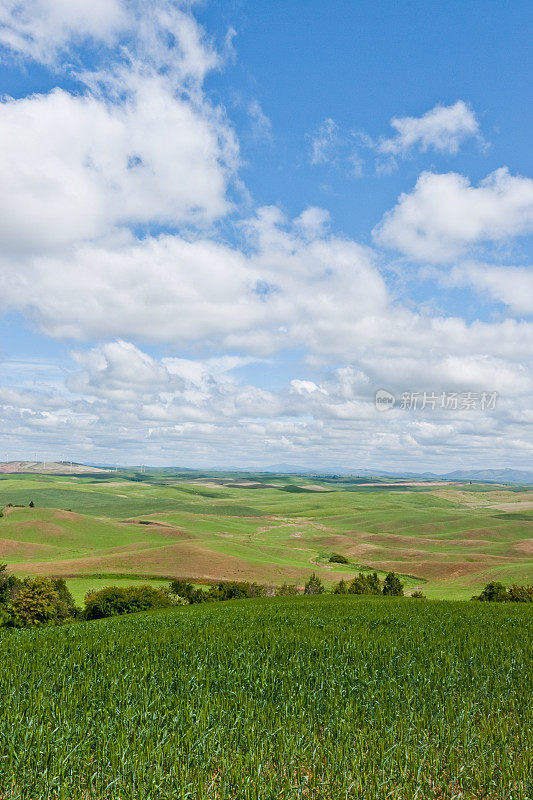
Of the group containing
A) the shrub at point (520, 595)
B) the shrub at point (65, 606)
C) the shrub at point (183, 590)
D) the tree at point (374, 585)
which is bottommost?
the shrub at point (183, 590)

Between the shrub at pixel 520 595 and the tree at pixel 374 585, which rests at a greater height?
the shrub at pixel 520 595

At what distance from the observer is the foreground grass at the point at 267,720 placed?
295 inches

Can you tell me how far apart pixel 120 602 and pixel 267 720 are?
5013 cm

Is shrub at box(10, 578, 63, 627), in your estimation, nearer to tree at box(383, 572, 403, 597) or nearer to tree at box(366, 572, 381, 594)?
tree at box(366, 572, 381, 594)

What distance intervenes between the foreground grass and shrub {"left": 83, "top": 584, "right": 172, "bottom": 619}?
129 ft

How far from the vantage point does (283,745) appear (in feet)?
27.6

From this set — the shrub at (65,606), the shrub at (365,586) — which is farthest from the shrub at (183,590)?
the shrub at (365,586)

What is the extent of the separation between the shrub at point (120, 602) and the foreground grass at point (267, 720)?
39.4 m

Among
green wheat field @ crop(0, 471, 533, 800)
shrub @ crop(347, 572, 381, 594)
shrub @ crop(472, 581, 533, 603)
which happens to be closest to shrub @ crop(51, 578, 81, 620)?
green wheat field @ crop(0, 471, 533, 800)

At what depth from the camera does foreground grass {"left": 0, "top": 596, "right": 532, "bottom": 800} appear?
749 centimetres

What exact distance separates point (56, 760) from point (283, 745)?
13.1 feet

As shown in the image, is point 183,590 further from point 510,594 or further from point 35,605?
point 510,594

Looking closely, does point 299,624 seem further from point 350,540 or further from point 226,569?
point 350,540

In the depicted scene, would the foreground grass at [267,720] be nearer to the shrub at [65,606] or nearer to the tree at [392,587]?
the shrub at [65,606]
